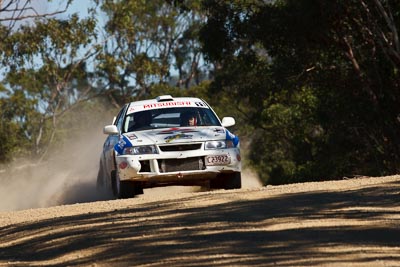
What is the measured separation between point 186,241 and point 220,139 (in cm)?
674

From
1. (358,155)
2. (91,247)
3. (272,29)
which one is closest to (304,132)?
(358,155)

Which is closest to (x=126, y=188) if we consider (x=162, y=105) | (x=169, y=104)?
(x=162, y=105)

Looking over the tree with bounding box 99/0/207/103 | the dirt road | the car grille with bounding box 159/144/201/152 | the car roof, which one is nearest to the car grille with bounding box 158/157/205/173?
the car grille with bounding box 159/144/201/152

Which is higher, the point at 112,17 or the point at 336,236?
the point at 112,17

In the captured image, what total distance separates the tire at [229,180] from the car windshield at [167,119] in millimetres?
805

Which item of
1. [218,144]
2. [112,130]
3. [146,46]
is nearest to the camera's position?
[218,144]

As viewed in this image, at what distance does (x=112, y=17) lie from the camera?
180 feet

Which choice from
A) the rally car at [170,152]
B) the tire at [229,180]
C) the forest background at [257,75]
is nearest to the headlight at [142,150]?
the rally car at [170,152]

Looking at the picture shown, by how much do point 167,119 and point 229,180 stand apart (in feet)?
4.14

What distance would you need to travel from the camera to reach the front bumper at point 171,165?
1539 centimetres

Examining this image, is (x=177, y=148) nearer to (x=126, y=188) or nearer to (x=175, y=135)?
(x=175, y=135)

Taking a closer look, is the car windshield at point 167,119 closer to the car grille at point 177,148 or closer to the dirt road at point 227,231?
the car grille at point 177,148

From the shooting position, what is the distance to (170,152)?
15430mm

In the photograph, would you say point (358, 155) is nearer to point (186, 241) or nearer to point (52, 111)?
point (52, 111)
